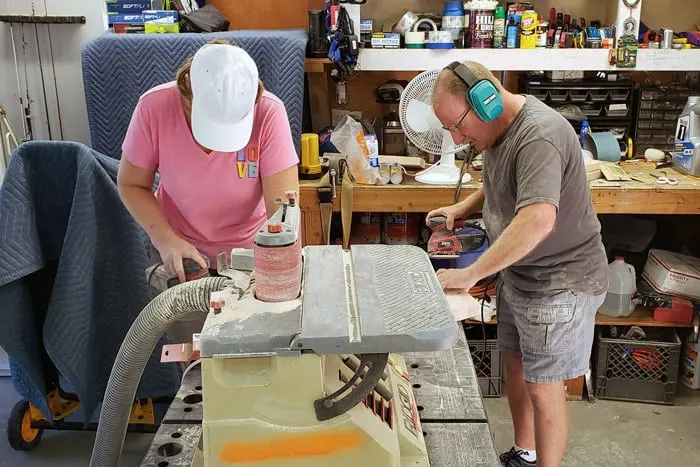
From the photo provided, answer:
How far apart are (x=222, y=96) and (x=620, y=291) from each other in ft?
6.76

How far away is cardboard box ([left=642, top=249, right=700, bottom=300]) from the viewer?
9.48 ft

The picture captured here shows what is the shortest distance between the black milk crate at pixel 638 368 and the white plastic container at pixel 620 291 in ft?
0.38

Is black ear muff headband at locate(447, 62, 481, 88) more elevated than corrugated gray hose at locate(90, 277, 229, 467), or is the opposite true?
black ear muff headband at locate(447, 62, 481, 88)

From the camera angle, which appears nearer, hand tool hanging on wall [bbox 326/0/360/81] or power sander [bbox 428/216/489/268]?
power sander [bbox 428/216/489/268]

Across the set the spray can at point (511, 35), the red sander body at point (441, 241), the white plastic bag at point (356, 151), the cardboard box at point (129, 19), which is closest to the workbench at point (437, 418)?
the red sander body at point (441, 241)

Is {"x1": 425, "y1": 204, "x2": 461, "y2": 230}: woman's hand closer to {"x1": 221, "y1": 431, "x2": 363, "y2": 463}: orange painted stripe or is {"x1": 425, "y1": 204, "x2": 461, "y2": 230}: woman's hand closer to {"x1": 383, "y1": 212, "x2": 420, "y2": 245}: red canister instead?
{"x1": 383, "y1": 212, "x2": 420, "y2": 245}: red canister

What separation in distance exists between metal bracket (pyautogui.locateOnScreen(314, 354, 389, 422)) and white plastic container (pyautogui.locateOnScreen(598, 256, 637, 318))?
6.92 feet

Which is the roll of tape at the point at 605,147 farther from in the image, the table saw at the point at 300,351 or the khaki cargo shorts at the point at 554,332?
the table saw at the point at 300,351

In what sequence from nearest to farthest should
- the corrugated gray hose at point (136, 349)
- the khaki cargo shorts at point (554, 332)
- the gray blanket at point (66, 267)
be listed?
1. the corrugated gray hose at point (136, 349)
2. the khaki cargo shorts at point (554, 332)
3. the gray blanket at point (66, 267)

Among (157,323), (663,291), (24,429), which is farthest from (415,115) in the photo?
(24,429)

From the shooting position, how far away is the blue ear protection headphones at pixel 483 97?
1788 mm

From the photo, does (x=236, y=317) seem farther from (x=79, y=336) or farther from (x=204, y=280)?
(x=79, y=336)

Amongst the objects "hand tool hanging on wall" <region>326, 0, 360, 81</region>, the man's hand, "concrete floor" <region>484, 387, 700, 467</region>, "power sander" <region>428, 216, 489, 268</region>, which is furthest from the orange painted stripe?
"hand tool hanging on wall" <region>326, 0, 360, 81</region>

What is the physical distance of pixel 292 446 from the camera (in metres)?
1.08
